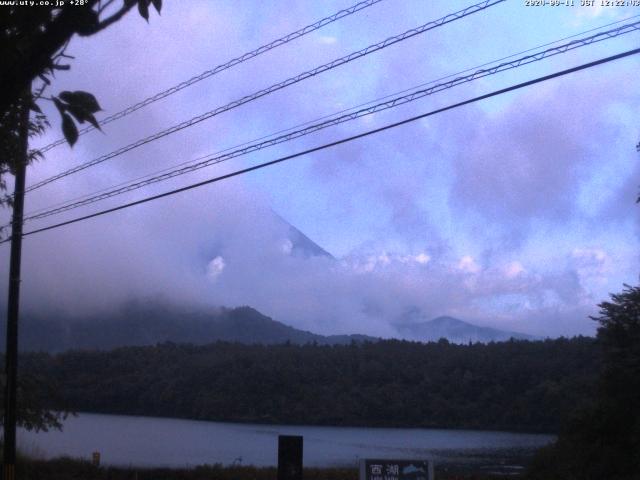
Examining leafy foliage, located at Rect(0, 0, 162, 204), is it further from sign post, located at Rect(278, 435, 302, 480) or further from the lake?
the lake

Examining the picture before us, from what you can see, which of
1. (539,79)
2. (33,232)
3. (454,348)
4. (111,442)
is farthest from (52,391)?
(454,348)

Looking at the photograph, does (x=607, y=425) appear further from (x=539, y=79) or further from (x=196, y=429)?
(x=196, y=429)

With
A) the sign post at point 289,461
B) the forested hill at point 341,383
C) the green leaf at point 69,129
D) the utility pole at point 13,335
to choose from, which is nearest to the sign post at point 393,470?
the sign post at point 289,461

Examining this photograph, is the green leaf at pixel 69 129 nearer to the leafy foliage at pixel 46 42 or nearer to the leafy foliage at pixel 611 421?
the leafy foliage at pixel 46 42

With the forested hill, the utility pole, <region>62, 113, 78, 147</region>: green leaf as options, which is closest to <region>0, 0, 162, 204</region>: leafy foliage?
<region>62, 113, 78, 147</region>: green leaf

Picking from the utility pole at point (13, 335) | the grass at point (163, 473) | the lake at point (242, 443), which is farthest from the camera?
the lake at point (242, 443)
